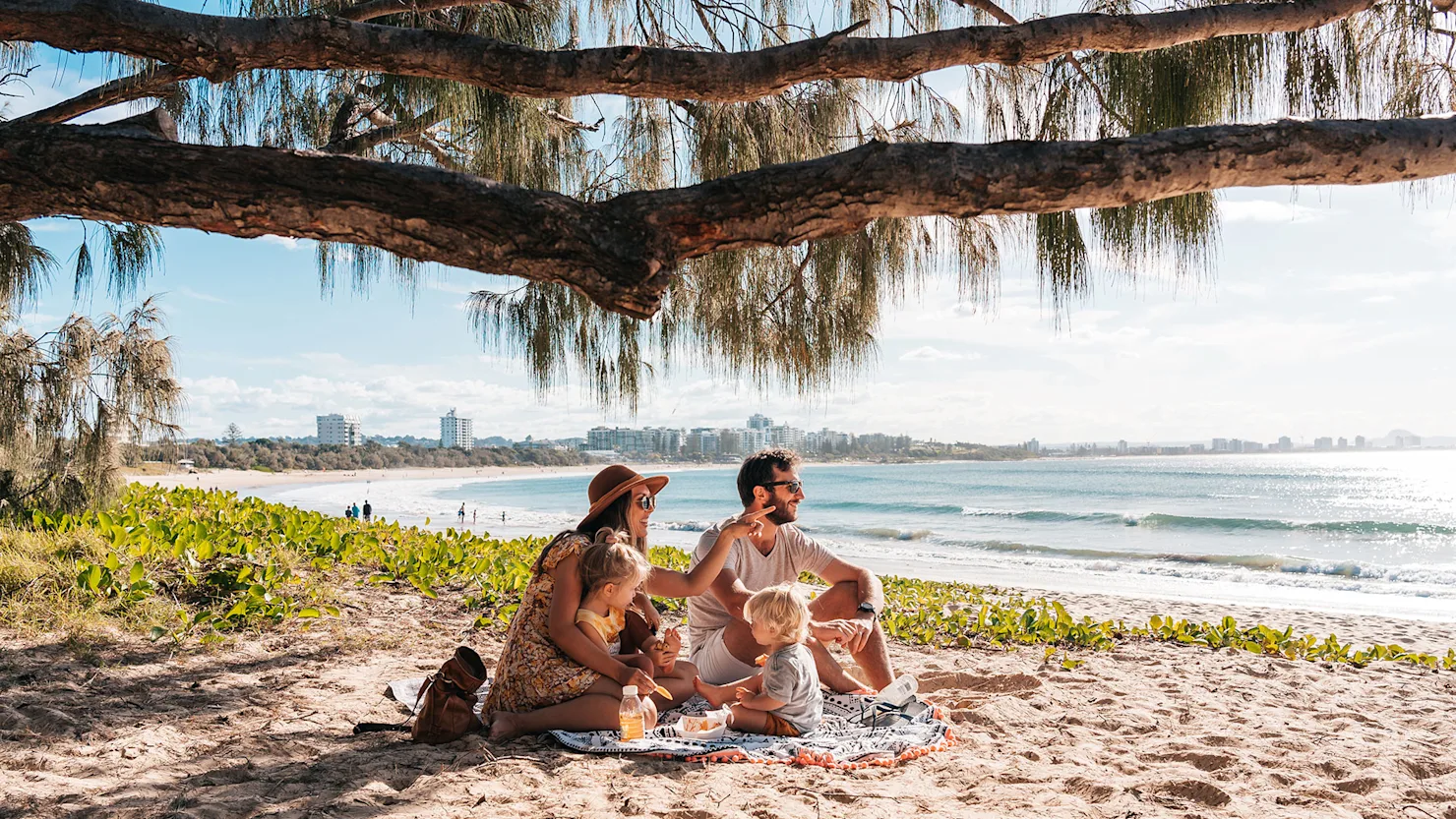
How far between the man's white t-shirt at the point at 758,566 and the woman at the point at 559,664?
60cm

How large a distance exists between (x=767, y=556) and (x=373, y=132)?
3.06 meters

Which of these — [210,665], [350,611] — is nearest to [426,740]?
[210,665]

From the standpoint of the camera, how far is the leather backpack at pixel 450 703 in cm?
295

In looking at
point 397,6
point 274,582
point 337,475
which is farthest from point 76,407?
point 337,475

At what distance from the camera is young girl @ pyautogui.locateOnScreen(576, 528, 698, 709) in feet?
9.87

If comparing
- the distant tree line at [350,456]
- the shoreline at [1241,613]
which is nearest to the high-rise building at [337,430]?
the distant tree line at [350,456]

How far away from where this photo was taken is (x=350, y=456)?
6950cm

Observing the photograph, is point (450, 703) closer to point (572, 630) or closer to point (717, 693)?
point (572, 630)

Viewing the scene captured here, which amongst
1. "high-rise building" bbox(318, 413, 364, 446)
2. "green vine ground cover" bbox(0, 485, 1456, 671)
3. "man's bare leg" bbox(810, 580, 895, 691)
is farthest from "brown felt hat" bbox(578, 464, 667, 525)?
"high-rise building" bbox(318, 413, 364, 446)

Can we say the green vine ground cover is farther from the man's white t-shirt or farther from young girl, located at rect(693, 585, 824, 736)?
young girl, located at rect(693, 585, 824, 736)

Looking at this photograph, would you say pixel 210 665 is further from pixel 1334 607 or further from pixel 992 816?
pixel 1334 607

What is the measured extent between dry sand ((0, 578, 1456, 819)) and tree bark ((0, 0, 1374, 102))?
2132mm

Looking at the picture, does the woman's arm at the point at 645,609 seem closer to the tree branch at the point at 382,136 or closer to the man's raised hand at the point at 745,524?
the man's raised hand at the point at 745,524

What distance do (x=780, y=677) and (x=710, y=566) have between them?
47cm
